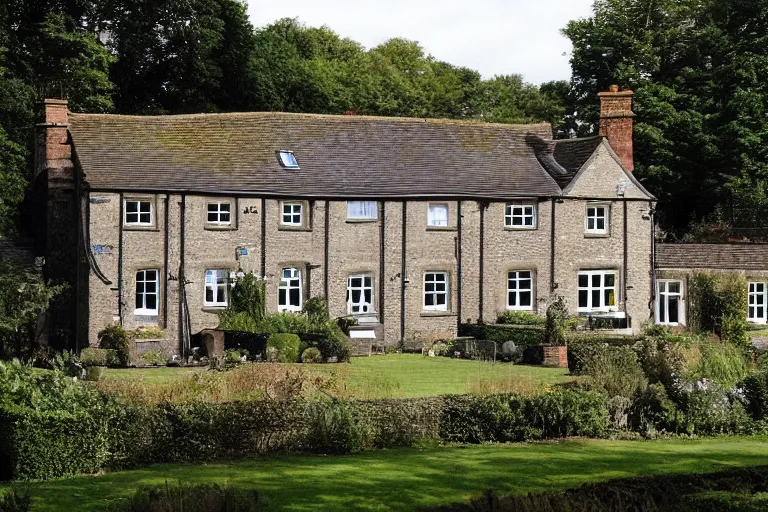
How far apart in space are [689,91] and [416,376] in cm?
3509

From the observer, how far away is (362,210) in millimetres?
43281

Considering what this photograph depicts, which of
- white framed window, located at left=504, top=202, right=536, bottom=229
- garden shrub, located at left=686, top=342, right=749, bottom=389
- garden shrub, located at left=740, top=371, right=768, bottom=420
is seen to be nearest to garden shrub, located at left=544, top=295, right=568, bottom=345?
garden shrub, located at left=686, top=342, right=749, bottom=389

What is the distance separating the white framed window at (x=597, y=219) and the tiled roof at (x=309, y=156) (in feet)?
5.76

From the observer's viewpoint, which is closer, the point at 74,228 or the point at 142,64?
the point at 74,228

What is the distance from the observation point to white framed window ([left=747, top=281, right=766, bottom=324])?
47.9m

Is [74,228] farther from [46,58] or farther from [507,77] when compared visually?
[507,77]

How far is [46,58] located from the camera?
184 feet

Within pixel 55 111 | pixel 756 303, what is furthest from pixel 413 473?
pixel 756 303

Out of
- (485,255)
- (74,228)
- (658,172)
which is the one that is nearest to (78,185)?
(74,228)

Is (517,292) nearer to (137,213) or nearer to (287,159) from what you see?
(287,159)

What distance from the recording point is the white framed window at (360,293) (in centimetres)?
4297

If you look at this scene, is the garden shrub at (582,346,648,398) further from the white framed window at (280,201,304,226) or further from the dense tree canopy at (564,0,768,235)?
the dense tree canopy at (564,0,768,235)

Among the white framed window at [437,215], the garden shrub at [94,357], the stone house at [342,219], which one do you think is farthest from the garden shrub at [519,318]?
the garden shrub at [94,357]

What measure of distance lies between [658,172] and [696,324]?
16205 millimetres
